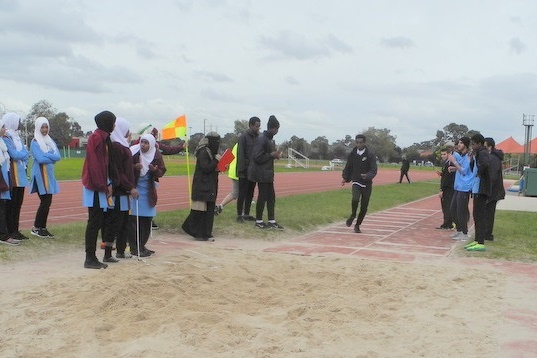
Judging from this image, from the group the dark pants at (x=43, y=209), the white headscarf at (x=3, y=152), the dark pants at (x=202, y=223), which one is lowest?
the dark pants at (x=202, y=223)

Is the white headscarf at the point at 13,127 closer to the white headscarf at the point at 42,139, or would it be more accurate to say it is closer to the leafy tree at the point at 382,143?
the white headscarf at the point at 42,139

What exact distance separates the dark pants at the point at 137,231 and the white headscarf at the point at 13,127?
77.7 inches

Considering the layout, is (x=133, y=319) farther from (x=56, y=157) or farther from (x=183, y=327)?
(x=56, y=157)

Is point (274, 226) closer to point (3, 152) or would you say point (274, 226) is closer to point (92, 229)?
point (92, 229)

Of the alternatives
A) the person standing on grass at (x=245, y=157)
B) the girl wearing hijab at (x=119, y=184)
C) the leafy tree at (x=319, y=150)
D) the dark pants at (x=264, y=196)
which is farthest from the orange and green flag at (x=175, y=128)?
the leafy tree at (x=319, y=150)

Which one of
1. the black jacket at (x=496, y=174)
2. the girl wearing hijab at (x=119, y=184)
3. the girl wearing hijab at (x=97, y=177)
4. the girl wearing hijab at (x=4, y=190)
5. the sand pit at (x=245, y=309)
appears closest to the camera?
the sand pit at (x=245, y=309)

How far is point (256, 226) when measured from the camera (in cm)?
925

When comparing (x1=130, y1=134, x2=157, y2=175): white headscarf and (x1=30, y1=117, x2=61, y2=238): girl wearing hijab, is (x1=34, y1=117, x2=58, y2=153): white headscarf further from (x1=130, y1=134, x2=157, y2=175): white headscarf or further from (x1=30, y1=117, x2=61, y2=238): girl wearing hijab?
(x1=130, y1=134, x2=157, y2=175): white headscarf

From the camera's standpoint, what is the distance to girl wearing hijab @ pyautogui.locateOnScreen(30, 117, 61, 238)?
24.1 feet

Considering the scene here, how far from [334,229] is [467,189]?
2545mm

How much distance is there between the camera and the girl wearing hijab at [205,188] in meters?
8.13

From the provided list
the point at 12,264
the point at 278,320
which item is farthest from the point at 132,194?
the point at 278,320

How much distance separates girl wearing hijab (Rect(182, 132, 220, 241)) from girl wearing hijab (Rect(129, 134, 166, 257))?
1101 mm

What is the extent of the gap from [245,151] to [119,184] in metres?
3.69
